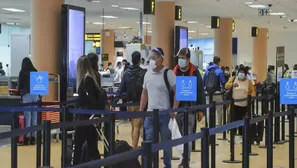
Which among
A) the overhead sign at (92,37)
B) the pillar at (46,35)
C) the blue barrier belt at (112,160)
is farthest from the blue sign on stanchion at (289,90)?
the overhead sign at (92,37)

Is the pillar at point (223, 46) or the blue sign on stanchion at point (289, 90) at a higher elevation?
the pillar at point (223, 46)

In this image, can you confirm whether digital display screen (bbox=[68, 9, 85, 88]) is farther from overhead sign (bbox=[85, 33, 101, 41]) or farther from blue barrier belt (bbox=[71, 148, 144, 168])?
overhead sign (bbox=[85, 33, 101, 41])

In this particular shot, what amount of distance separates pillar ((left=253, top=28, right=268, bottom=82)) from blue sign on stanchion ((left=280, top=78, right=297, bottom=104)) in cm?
2554

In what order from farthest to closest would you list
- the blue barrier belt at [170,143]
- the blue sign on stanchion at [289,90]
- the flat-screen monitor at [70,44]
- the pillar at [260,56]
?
the pillar at [260,56] → the flat-screen monitor at [70,44] → the blue sign on stanchion at [289,90] → the blue barrier belt at [170,143]

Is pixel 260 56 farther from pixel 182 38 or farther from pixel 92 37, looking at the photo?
pixel 182 38

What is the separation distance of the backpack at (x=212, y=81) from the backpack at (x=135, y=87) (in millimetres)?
4515

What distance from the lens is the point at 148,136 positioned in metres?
7.34

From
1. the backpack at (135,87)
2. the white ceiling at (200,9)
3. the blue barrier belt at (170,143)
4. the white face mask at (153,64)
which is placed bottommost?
the blue barrier belt at (170,143)

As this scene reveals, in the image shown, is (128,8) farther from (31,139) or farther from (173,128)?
(173,128)

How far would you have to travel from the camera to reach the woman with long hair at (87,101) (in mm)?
6836

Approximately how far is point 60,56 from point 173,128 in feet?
22.7

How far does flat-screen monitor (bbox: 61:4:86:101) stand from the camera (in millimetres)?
13680

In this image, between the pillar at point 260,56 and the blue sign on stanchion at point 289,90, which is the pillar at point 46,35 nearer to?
the blue sign on stanchion at point 289,90

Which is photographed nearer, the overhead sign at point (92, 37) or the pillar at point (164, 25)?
the pillar at point (164, 25)
